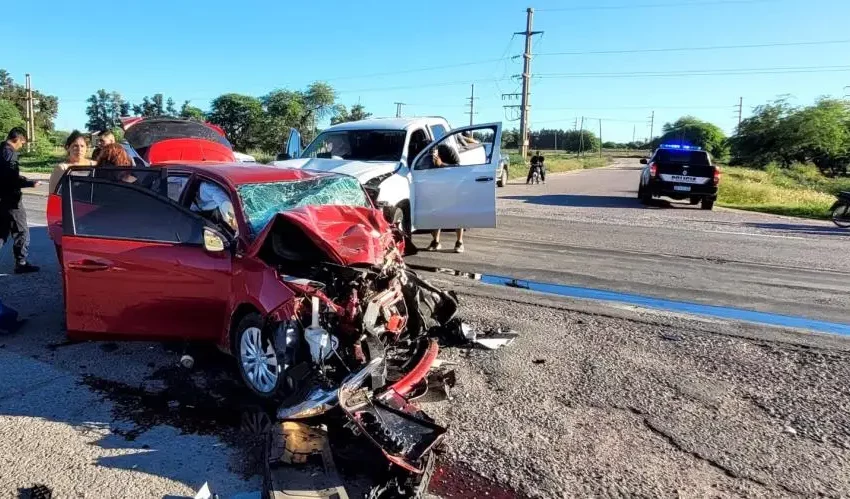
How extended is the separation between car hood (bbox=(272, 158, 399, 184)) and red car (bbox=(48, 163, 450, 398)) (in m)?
3.13

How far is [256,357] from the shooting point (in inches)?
162

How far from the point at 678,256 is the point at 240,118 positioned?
60.8 metres

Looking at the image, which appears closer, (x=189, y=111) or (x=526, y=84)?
(x=526, y=84)

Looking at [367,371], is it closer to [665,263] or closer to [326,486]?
[326,486]

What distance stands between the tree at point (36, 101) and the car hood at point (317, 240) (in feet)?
252

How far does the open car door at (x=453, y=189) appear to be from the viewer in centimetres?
887

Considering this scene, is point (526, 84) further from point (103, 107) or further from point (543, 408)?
point (103, 107)

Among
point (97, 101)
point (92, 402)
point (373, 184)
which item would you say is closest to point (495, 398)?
point (92, 402)

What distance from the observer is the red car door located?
14.6 feet

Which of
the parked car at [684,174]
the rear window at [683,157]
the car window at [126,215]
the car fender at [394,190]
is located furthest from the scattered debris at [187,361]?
the rear window at [683,157]

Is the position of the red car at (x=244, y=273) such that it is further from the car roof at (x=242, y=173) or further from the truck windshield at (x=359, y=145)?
the truck windshield at (x=359, y=145)

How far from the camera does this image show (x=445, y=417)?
396 cm

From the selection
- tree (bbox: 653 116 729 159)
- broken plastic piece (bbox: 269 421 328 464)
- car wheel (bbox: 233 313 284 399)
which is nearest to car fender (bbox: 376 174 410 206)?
car wheel (bbox: 233 313 284 399)

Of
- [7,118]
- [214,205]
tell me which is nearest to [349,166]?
[214,205]
